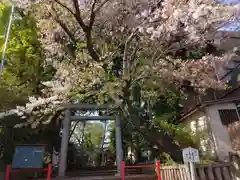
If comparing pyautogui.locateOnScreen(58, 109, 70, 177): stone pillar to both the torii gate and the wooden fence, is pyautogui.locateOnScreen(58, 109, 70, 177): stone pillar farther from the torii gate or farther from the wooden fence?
the wooden fence

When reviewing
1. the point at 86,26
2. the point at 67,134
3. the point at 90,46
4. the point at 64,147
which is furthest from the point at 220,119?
the point at 64,147

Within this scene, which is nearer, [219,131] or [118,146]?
[219,131]

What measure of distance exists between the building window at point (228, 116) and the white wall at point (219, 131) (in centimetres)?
13

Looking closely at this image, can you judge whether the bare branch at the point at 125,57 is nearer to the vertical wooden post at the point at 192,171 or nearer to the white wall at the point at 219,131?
the vertical wooden post at the point at 192,171

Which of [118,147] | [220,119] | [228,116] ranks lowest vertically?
[118,147]

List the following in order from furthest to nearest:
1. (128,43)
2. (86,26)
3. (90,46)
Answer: (128,43) < (90,46) < (86,26)

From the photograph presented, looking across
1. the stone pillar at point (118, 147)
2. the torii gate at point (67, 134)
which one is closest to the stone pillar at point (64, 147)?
the torii gate at point (67, 134)

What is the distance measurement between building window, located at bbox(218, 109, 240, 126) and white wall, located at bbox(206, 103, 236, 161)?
0.13m

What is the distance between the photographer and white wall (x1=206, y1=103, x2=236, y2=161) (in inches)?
386

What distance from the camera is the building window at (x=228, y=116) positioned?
33.8 feet

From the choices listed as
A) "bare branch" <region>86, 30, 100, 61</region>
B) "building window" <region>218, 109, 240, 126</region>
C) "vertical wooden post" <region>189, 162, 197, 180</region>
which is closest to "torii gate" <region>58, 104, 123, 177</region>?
"bare branch" <region>86, 30, 100, 61</region>

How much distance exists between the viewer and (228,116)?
34.3 feet

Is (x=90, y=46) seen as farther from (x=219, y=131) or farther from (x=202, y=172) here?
(x=219, y=131)

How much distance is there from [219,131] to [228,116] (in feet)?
2.72
